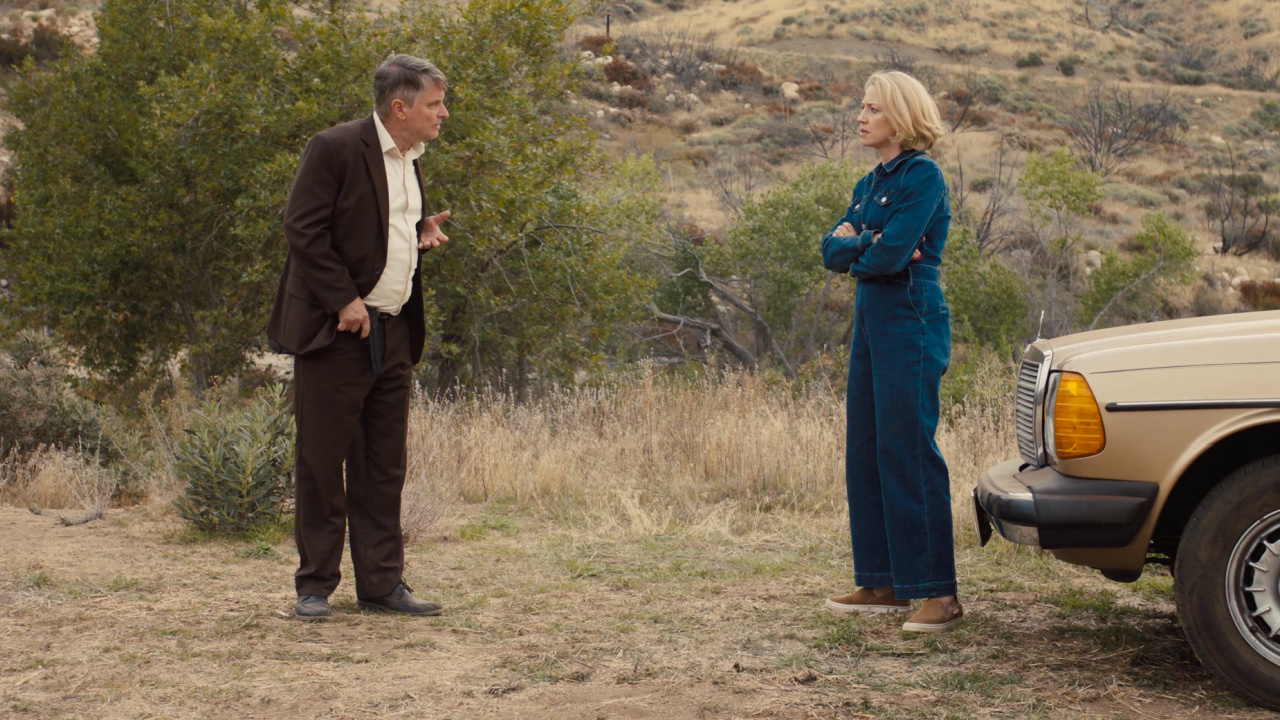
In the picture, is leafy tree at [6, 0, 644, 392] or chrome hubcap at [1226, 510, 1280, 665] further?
leafy tree at [6, 0, 644, 392]

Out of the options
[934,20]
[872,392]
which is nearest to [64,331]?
[872,392]

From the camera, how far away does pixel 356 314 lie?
15.0 feet

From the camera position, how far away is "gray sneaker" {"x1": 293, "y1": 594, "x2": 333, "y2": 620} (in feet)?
15.7

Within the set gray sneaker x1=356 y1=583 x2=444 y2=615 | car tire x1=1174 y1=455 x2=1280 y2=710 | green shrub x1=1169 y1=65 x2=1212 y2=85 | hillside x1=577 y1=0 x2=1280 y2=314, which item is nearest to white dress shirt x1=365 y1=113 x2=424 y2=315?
gray sneaker x1=356 y1=583 x2=444 y2=615

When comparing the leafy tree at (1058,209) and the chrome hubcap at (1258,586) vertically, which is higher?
the leafy tree at (1058,209)

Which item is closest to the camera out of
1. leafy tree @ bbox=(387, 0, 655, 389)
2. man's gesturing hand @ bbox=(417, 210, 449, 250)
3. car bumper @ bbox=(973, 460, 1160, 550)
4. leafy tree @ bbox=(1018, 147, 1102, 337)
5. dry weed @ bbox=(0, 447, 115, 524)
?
car bumper @ bbox=(973, 460, 1160, 550)

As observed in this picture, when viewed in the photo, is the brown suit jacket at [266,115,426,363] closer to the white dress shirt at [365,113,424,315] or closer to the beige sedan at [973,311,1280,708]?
the white dress shirt at [365,113,424,315]

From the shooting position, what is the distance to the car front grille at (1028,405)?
4.04 m

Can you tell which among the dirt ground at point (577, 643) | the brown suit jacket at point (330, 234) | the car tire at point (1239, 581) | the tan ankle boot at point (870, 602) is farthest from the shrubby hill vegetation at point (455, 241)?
the car tire at point (1239, 581)

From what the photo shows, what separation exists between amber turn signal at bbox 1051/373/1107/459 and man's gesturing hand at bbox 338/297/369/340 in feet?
8.18

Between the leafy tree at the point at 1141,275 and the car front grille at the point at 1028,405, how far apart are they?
13560 millimetres

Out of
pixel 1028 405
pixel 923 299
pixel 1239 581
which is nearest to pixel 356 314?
Result: pixel 923 299

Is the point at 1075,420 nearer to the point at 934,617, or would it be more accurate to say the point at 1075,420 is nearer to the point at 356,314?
the point at 934,617

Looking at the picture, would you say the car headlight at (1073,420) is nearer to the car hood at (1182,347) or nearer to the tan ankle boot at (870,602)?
the car hood at (1182,347)
